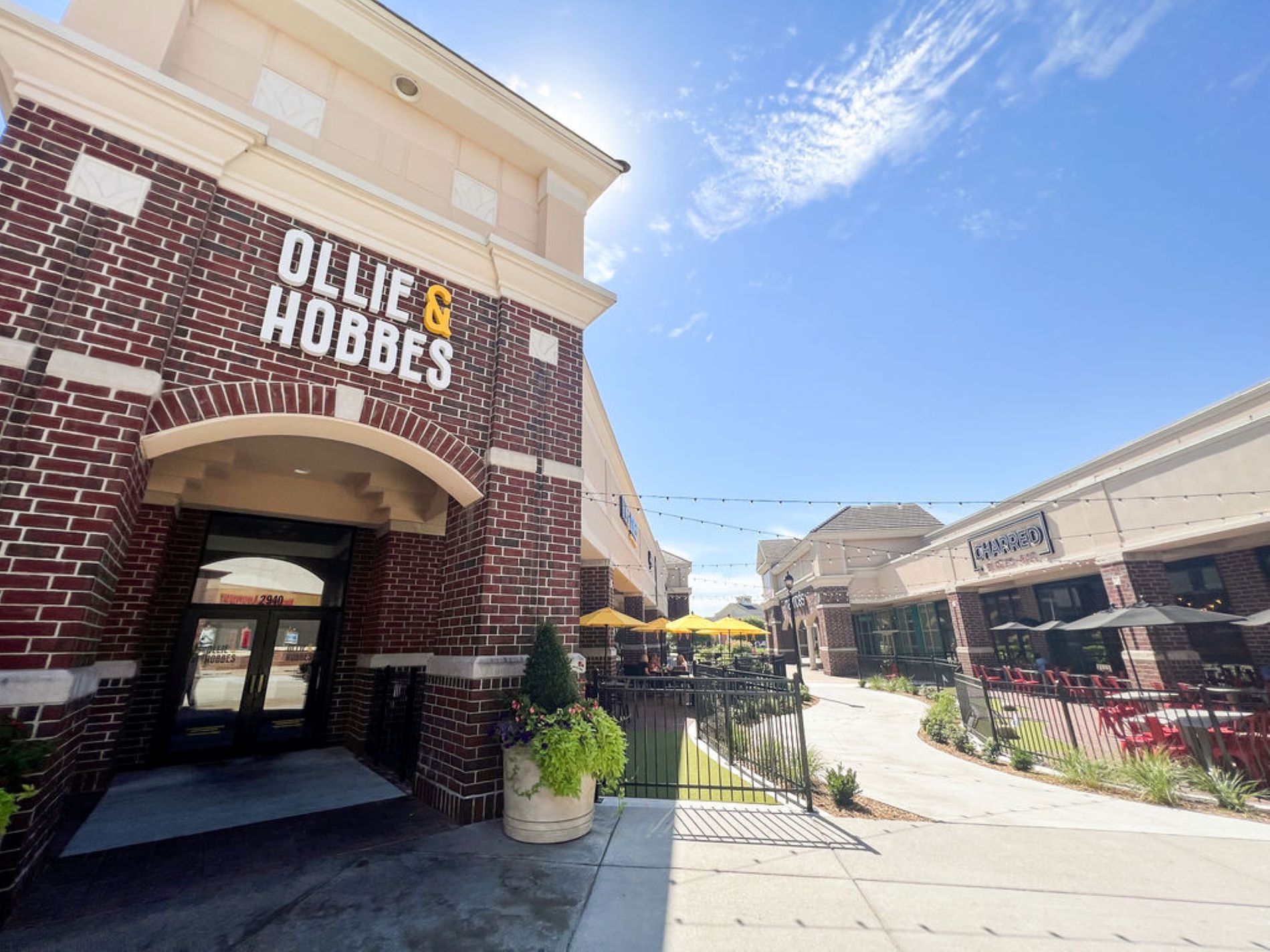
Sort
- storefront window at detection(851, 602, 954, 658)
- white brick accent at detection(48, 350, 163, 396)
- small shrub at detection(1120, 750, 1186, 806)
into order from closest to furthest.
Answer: white brick accent at detection(48, 350, 163, 396) → small shrub at detection(1120, 750, 1186, 806) → storefront window at detection(851, 602, 954, 658)

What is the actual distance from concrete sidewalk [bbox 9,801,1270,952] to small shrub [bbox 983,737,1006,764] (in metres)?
4.13

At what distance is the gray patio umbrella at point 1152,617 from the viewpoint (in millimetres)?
10172

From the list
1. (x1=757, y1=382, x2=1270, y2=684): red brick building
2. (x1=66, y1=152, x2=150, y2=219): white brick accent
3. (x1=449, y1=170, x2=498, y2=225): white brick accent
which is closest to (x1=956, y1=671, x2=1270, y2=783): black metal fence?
(x1=757, y1=382, x2=1270, y2=684): red brick building

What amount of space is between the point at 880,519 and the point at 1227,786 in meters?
22.6

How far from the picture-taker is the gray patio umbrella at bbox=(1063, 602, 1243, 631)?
10.2 meters

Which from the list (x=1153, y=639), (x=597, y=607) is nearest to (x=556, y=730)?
(x=597, y=607)

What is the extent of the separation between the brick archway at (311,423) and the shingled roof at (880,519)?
25.6 meters

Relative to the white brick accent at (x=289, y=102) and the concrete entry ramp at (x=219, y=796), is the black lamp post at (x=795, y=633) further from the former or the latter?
the white brick accent at (x=289, y=102)

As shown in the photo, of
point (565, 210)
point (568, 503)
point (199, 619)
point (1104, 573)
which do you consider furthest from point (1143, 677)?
point (199, 619)

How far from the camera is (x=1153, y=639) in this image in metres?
12.4

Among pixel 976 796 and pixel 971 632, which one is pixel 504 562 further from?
pixel 971 632

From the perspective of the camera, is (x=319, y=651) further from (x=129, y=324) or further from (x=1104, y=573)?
(x=1104, y=573)

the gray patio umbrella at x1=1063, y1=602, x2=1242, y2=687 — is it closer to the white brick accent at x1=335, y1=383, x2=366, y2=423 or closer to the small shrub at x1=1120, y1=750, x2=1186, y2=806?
the small shrub at x1=1120, y1=750, x2=1186, y2=806

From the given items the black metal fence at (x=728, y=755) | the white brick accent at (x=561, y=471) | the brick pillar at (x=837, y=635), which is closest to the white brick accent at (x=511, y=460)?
the white brick accent at (x=561, y=471)
